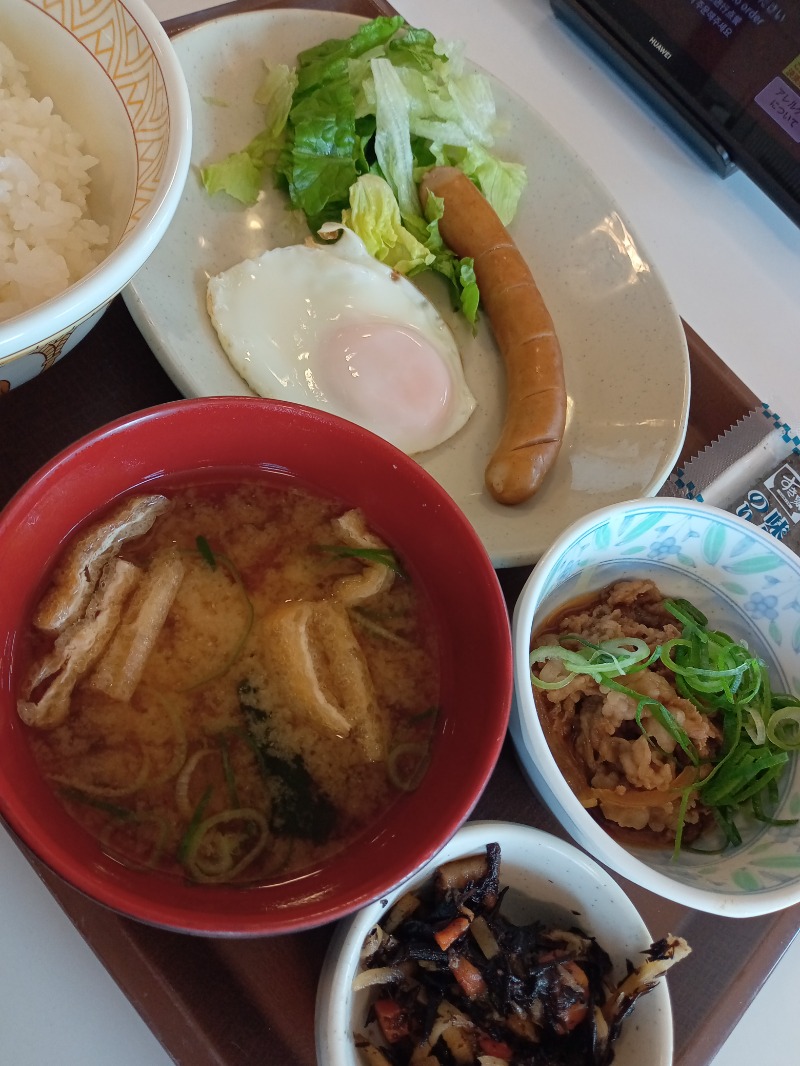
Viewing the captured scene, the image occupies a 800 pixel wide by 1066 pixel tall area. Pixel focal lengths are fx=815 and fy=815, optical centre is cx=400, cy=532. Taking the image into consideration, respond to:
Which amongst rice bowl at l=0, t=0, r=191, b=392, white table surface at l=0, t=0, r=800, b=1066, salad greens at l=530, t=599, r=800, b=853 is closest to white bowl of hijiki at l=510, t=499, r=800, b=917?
salad greens at l=530, t=599, r=800, b=853

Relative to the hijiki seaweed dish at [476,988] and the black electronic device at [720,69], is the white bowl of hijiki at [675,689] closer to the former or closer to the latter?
the hijiki seaweed dish at [476,988]

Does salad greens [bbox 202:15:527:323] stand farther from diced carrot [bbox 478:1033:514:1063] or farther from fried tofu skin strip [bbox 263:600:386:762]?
diced carrot [bbox 478:1033:514:1063]

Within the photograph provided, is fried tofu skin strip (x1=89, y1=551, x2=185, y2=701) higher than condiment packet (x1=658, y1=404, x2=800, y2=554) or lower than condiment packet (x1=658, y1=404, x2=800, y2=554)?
lower

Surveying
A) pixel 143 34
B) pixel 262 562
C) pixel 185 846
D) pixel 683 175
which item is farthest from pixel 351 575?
pixel 683 175

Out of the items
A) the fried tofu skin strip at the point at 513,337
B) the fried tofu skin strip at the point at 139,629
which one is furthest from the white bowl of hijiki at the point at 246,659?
the fried tofu skin strip at the point at 513,337

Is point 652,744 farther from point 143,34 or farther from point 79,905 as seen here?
point 143,34

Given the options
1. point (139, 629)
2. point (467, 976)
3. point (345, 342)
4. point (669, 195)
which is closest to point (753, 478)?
point (345, 342)

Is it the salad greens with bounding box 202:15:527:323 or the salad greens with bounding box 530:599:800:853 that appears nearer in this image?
the salad greens with bounding box 530:599:800:853

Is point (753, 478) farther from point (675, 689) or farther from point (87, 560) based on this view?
point (87, 560)
